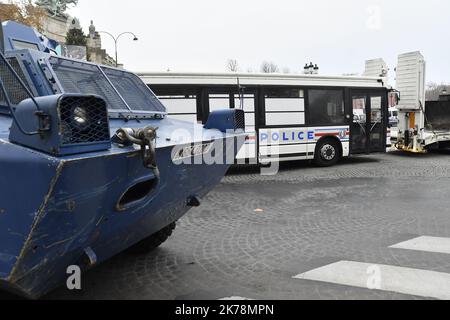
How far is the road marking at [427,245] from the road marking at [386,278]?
0.74 meters

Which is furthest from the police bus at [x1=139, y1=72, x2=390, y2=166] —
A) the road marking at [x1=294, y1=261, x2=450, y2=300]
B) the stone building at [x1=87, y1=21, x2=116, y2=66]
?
the stone building at [x1=87, y1=21, x2=116, y2=66]

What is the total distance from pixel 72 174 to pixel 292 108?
10.0 meters

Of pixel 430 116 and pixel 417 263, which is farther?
pixel 430 116

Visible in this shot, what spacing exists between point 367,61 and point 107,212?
49.4ft

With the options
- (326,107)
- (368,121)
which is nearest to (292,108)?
(326,107)

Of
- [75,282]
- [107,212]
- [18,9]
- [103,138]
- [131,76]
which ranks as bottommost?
[75,282]

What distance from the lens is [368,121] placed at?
43.3ft

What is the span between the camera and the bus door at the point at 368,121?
1298cm

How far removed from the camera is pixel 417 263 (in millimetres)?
4438

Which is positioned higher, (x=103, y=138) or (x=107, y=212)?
(x=103, y=138)

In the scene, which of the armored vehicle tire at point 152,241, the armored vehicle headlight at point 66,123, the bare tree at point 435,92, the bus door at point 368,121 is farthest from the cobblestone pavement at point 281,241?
the bare tree at point 435,92
